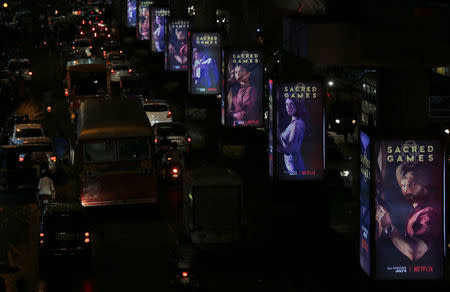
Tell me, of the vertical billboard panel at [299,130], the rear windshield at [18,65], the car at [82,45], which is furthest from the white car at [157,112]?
the car at [82,45]

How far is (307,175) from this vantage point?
27250mm

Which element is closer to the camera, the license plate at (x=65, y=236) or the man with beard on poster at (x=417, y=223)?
the man with beard on poster at (x=417, y=223)

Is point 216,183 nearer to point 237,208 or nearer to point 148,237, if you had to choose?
point 237,208

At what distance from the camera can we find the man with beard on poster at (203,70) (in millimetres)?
44625

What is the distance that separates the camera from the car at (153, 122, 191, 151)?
124 ft

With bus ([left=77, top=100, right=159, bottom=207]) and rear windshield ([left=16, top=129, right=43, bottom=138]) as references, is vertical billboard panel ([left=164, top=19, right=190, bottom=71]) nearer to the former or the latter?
rear windshield ([left=16, top=129, right=43, bottom=138])

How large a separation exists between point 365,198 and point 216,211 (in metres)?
5.97

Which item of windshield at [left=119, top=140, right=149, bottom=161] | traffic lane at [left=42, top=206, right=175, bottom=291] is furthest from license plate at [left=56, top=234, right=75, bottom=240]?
windshield at [left=119, top=140, right=149, bottom=161]

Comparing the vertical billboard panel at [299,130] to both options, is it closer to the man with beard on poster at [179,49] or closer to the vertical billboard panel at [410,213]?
the vertical billboard panel at [410,213]

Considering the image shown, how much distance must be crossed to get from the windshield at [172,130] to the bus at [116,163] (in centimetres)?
997

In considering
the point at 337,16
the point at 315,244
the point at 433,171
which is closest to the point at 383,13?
the point at 337,16

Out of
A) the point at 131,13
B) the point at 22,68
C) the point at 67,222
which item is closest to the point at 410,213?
the point at 67,222

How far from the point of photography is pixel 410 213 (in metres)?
18.1

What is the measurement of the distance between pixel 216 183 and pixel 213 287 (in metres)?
3.39
